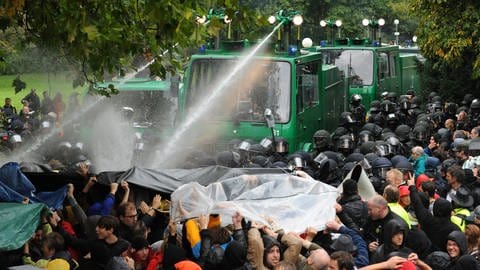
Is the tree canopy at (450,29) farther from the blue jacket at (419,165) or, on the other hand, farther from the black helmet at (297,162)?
the black helmet at (297,162)

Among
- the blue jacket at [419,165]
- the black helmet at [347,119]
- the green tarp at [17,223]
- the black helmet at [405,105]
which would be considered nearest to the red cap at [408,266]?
the green tarp at [17,223]

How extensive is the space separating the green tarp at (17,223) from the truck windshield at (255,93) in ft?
23.0

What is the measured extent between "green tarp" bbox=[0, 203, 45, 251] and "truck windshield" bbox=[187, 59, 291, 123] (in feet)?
23.0

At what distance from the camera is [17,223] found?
9570 mm

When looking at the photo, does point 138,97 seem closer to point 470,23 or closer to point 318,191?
point 470,23

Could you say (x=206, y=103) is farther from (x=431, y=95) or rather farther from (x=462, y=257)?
(x=431, y=95)

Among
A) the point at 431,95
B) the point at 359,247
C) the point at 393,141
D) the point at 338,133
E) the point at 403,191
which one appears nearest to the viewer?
the point at 359,247

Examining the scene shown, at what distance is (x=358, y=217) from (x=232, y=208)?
1325mm

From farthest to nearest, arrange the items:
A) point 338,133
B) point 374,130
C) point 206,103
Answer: point 374,130, point 338,133, point 206,103

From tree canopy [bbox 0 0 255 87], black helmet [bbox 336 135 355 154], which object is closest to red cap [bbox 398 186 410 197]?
tree canopy [bbox 0 0 255 87]

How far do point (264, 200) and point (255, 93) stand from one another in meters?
6.37

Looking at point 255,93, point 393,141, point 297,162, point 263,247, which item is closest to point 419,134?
point 393,141

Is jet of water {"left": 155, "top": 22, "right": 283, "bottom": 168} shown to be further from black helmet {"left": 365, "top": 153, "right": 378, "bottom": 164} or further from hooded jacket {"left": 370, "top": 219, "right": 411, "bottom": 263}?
hooded jacket {"left": 370, "top": 219, "right": 411, "bottom": 263}

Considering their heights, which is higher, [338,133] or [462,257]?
[338,133]
